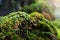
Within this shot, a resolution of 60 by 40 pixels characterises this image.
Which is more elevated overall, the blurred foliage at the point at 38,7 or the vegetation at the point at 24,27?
the vegetation at the point at 24,27

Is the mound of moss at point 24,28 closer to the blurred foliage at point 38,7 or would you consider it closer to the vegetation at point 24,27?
the vegetation at point 24,27

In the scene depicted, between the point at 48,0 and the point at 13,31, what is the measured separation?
11102mm

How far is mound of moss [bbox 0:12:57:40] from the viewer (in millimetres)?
7457

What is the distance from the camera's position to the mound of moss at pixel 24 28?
746 centimetres

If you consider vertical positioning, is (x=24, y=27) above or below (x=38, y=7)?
above

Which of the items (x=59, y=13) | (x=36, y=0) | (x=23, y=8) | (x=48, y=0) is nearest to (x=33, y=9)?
(x=23, y=8)

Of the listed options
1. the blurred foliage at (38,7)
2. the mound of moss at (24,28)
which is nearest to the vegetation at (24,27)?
the mound of moss at (24,28)

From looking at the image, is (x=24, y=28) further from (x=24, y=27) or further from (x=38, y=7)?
(x=38, y=7)

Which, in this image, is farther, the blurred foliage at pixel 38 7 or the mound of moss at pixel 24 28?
the blurred foliage at pixel 38 7

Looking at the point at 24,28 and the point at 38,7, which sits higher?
the point at 24,28

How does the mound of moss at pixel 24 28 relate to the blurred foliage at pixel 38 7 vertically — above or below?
above

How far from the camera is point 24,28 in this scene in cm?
797

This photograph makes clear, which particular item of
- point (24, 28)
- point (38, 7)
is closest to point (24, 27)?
point (24, 28)

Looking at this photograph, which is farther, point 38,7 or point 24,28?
point 38,7
